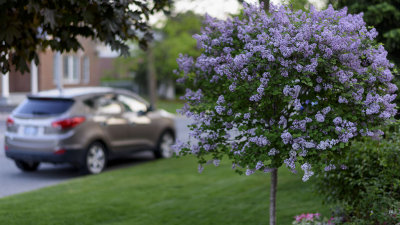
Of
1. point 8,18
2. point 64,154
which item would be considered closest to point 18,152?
point 64,154

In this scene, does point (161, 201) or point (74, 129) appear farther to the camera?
point (74, 129)

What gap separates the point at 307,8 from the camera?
4914mm

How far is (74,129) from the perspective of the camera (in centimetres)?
1008

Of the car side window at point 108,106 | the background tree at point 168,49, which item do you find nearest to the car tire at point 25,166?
the car side window at point 108,106

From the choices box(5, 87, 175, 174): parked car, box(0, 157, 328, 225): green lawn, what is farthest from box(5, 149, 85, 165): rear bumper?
box(0, 157, 328, 225): green lawn

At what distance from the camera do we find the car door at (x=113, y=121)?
1075cm

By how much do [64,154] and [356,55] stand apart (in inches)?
263

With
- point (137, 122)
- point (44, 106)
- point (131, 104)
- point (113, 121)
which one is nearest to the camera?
point (44, 106)

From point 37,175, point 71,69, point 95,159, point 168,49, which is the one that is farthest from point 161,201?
point 168,49

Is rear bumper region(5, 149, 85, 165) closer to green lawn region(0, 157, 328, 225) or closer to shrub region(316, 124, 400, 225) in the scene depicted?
green lawn region(0, 157, 328, 225)

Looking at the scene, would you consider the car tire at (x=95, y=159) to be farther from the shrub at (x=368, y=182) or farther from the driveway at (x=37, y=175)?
the shrub at (x=368, y=182)

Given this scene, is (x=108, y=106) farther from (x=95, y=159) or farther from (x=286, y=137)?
(x=286, y=137)

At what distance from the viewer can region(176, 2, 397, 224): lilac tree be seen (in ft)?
14.1

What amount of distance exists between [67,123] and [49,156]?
0.66m
